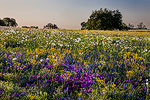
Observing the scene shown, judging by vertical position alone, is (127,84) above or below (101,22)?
below

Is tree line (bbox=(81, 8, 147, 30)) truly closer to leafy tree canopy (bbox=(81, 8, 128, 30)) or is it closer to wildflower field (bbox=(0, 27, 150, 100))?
leafy tree canopy (bbox=(81, 8, 128, 30))

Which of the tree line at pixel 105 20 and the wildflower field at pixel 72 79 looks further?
the tree line at pixel 105 20

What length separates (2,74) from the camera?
5.46m

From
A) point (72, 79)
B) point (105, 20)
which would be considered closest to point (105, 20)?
point (105, 20)

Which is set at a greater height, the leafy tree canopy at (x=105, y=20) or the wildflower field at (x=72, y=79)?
the leafy tree canopy at (x=105, y=20)

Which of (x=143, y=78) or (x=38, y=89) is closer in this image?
(x=38, y=89)

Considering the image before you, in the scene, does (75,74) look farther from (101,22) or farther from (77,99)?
(101,22)

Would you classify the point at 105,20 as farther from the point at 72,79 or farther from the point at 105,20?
the point at 72,79

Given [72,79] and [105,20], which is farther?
[105,20]

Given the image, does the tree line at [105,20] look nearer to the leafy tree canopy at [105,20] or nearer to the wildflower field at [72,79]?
the leafy tree canopy at [105,20]

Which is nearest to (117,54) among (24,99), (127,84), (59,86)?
(127,84)

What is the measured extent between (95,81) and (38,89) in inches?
67.9

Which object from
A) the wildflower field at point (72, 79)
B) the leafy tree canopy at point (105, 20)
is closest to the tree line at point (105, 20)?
the leafy tree canopy at point (105, 20)

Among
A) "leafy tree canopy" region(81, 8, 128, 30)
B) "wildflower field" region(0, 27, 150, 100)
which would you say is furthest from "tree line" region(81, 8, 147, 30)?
"wildflower field" region(0, 27, 150, 100)
